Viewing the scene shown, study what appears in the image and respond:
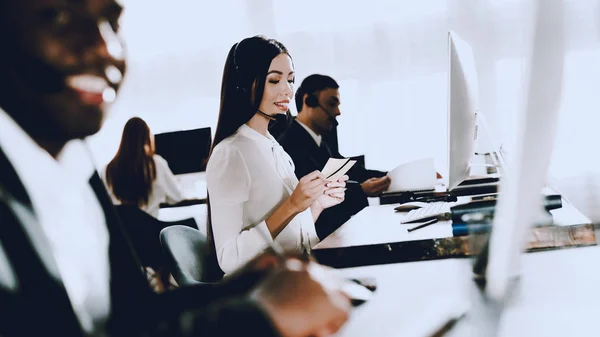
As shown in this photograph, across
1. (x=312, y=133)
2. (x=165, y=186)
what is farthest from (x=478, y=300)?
(x=165, y=186)

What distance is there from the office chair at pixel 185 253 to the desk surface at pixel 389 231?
0.31 meters

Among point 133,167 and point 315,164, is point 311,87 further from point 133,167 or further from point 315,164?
point 133,167

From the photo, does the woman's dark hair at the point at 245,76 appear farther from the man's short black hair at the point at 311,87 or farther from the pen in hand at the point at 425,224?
the man's short black hair at the point at 311,87

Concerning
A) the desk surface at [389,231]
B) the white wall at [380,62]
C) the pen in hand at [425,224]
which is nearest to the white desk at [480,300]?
the desk surface at [389,231]

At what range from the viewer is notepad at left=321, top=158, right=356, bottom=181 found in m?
1.39

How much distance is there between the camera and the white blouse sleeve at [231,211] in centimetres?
126

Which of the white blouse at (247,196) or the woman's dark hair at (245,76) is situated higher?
the woman's dark hair at (245,76)

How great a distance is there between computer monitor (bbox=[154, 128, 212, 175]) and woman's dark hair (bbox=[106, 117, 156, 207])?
929 millimetres

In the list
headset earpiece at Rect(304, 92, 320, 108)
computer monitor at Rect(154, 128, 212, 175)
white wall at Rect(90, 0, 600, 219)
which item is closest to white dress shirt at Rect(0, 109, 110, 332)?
headset earpiece at Rect(304, 92, 320, 108)

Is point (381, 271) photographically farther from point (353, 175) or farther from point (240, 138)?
point (353, 175)

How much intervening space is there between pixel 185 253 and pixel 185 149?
2383mm

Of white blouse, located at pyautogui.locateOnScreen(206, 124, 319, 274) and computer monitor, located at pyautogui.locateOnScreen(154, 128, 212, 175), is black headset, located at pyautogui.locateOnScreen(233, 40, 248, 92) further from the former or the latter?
computer monitor, located at pyautogui.locateOnScreen(154, 128, 212, 175)

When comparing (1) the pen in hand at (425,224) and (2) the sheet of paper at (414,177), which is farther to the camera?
(2) the sheet of paper at (414,177)

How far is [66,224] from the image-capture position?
417 millimetres
